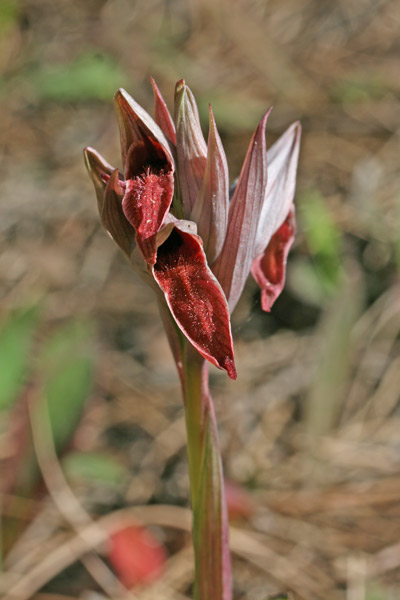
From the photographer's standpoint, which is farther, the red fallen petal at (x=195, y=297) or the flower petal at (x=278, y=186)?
the flower petal at (x=278, y=186)

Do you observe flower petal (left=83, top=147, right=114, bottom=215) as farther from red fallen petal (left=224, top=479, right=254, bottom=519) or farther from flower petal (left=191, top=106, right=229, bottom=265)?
red fallen petal (left=224, top=479, right=254, bottom=519)

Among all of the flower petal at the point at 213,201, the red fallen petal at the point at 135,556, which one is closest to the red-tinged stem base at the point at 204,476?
the flower petal at the point at 213,201

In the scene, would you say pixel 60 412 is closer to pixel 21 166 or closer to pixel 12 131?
pixel 21 166

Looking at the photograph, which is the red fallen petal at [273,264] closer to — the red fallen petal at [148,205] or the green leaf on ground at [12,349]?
the red fallen petal at [148,205]

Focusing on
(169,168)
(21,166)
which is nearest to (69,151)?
(21,166)

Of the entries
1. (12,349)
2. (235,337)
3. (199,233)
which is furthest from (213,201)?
(12,349)

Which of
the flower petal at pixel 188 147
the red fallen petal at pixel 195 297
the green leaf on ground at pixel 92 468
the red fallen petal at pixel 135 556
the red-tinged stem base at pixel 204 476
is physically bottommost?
the red fallen petal at pixel 135 556
